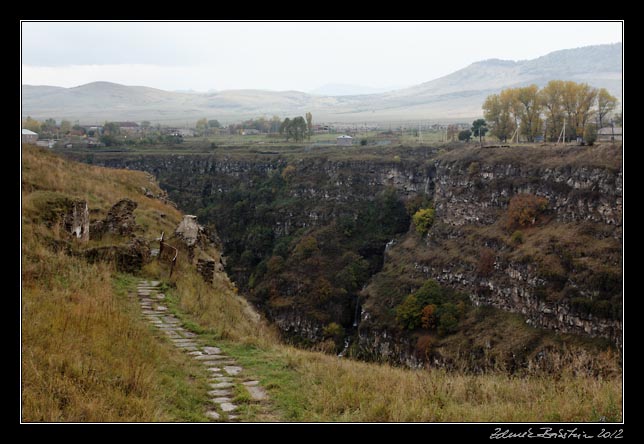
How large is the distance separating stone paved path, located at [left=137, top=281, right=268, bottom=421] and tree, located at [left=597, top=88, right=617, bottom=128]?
222 feet

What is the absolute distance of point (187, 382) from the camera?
701cm

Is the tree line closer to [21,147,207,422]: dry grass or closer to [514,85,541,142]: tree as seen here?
[514,85,541,142]: tree

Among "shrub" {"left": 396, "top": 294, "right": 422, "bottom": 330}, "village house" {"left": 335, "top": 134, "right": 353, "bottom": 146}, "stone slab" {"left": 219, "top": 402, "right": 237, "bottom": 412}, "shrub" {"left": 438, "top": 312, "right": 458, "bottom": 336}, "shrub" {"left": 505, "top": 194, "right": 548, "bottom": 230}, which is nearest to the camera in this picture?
"stone slab" {"left": 219, "top": 402, "right": 237, "bottom": 412}

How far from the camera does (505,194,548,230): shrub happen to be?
175 ft

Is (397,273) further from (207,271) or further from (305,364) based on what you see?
(305,364)

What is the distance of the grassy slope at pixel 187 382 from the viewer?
5.77 meters

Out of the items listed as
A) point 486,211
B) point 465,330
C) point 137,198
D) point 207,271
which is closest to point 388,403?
point 207,271

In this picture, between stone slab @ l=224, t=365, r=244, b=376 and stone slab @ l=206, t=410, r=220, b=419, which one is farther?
stone slab @ l=224, t=365, r=244, b=376

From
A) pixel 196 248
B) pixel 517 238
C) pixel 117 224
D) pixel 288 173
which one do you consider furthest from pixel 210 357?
pixel 288 173

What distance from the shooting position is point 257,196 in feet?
309

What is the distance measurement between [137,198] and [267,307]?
1848 inches

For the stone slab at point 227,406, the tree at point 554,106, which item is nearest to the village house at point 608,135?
the tree at point 554,106

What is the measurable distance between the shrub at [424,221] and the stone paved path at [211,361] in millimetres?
57748

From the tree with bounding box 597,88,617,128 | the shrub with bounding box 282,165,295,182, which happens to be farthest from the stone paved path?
the shrub with bounding box 282,165,295,182
